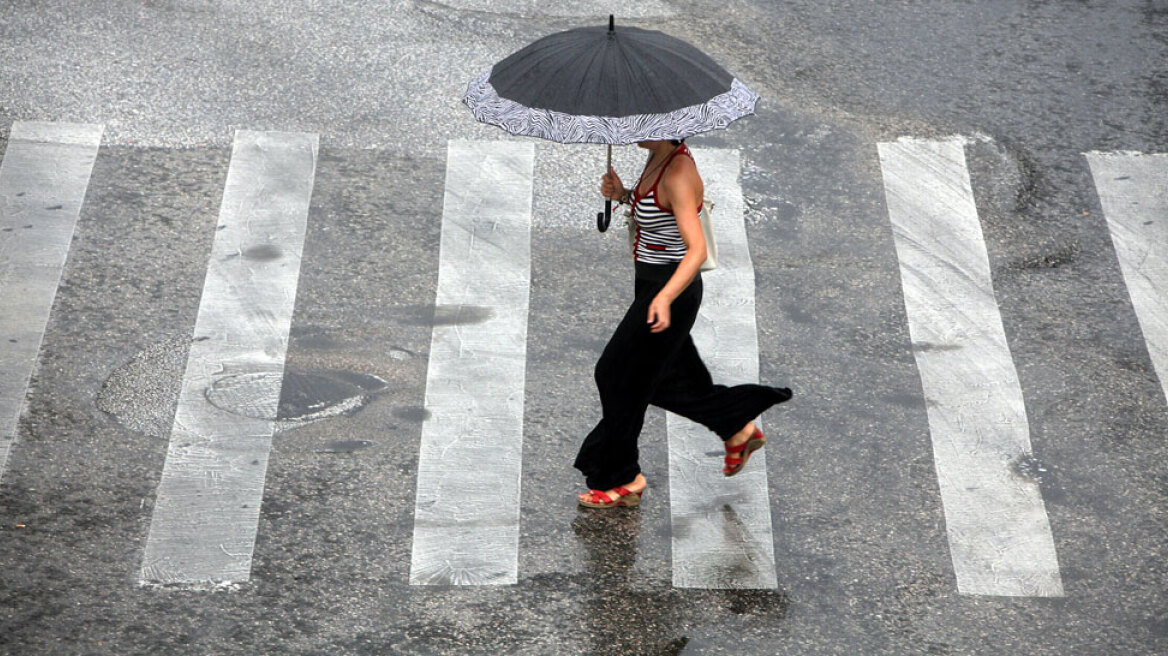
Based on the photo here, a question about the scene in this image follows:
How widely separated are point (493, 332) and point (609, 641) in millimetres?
2117

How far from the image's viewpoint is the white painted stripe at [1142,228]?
812cm

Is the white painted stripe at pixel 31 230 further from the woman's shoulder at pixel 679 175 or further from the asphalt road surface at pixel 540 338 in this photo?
the woman's shoulder at pixel 679 175

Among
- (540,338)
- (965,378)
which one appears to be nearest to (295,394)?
(540,338)

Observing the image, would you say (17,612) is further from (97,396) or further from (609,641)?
(609,641)

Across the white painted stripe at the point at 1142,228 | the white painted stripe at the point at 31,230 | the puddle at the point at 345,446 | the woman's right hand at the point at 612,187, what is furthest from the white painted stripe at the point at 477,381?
the white painted stripe at the point at 1142,228

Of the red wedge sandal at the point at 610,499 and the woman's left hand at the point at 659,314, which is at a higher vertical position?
the woman's left hand at the point at 659,314

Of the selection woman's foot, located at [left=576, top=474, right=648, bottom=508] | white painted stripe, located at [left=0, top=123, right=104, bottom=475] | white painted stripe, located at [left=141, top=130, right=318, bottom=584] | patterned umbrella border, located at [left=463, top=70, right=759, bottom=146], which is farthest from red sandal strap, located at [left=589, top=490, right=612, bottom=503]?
white painted stripe, located at [left=0, top=123, right=104, bottom=475]

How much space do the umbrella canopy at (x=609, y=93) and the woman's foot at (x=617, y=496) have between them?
1643mm

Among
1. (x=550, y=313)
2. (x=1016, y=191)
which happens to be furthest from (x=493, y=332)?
(x=1016, y=191)

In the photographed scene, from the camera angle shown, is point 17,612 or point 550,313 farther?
point 550,313

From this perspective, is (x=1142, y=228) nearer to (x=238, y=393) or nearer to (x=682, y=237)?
(x=682, y=237)

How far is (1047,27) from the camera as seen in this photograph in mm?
10422

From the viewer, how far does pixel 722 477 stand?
7.00 m

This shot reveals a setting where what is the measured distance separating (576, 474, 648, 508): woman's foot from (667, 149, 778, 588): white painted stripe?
0.17 metres
